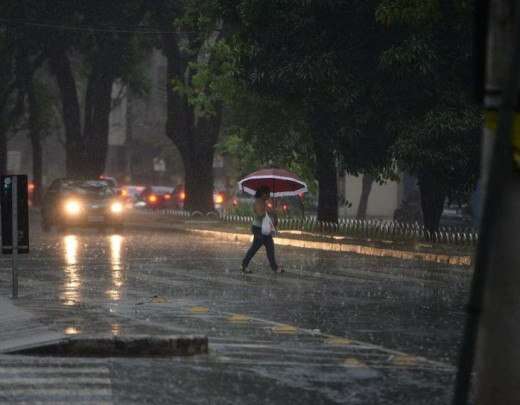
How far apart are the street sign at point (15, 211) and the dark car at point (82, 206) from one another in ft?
82.9

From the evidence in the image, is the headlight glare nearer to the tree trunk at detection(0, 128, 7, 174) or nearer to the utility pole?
the tree trunk at detection(0, 128, 7, 174)

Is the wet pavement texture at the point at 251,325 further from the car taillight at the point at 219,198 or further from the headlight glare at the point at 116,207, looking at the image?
the car taillight at the point at 219,198

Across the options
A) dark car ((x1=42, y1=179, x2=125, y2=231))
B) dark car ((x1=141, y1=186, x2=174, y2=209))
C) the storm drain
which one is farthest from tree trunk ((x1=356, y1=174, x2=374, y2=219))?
the storm drain

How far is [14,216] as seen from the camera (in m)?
19.3

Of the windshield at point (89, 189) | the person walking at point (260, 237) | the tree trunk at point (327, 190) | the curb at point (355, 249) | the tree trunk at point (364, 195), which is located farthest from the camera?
the tree trunk at point (364, 195)

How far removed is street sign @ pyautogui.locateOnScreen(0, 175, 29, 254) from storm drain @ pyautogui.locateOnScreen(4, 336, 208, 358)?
6154 mm

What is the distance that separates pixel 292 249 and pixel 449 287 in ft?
42.5

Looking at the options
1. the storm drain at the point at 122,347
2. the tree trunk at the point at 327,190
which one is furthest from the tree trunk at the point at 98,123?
the storm drain at the point at 122,347

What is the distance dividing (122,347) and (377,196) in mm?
65544

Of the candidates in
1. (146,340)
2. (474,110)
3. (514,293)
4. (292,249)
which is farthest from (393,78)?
(514,293)

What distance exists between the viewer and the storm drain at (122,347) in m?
13.3

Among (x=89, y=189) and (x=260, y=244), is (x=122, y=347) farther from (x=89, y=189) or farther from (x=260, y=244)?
(x=89, y=189)

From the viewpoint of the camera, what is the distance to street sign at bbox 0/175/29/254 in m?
19.3

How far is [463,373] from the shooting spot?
716 cm
